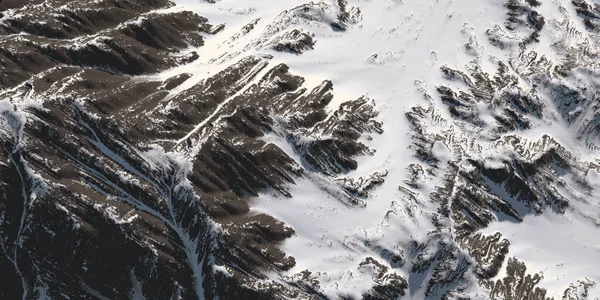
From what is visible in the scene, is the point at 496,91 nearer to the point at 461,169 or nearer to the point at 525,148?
the point at 525,148

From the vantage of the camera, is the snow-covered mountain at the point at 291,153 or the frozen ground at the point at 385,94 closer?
the snow-covered mountain at the point at 291,153

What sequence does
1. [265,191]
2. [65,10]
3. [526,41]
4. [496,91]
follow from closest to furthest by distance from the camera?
[265,191], [65,10], [496,91], [526,41]

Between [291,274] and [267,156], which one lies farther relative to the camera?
[267,156]

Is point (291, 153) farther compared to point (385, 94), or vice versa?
point (385, 94)

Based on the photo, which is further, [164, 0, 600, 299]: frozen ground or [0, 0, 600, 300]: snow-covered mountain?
[164, 0, 600, 299]: frozen ground

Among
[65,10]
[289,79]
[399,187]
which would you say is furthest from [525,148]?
[65,10]

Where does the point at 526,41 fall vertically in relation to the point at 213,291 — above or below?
below

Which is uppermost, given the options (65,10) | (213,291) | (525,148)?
(65,10)

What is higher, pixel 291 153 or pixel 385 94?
pixel 291 153
